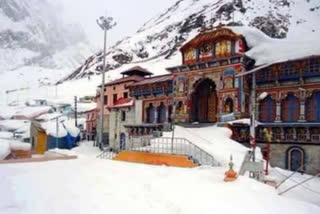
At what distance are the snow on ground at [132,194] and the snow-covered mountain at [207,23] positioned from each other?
5990cm

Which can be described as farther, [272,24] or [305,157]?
[272,24]

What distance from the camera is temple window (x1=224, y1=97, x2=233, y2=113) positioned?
22969 mm

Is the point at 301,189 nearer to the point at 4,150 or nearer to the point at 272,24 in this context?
the point at 4,150

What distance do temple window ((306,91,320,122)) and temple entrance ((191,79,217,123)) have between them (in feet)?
23.6

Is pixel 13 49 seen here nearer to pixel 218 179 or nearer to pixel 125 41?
pixel 125 41

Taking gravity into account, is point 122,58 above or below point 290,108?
above

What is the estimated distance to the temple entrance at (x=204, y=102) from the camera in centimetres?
2567

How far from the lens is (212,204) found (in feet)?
24.3

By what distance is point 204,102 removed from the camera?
2625cm

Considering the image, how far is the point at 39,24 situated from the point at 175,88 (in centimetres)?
17726

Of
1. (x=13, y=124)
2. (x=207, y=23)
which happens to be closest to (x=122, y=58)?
(x=207, y=23)

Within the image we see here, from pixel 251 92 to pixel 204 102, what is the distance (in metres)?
5.79

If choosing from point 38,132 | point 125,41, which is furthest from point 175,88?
point 125,41

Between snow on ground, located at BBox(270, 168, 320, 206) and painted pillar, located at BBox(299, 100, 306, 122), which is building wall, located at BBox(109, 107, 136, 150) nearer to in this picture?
painted pillar, located at BBox(299, 100, 306, 122)
